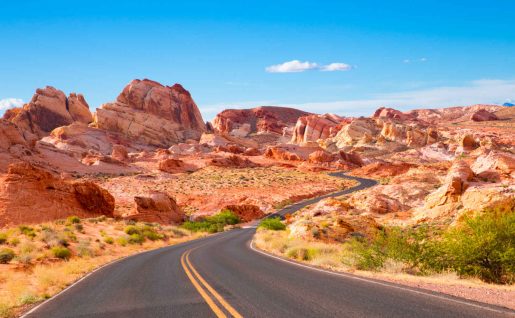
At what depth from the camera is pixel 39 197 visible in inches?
1469

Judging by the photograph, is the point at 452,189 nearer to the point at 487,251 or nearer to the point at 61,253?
the point at 487,251

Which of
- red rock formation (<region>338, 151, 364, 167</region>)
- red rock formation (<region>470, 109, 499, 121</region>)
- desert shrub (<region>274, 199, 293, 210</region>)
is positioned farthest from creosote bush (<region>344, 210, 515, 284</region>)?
red rock formation (<region>470, 109, 499, 121</region>)

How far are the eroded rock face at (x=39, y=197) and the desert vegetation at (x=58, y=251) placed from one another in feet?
10.3

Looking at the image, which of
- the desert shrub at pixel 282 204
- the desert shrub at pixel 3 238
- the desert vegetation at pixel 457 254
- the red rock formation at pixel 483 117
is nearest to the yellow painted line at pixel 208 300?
the desert vegetation at pixel 457 254

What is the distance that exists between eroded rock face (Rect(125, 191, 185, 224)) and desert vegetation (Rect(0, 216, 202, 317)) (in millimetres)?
4808

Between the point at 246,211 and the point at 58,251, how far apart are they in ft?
118

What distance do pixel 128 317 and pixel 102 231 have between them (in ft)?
87.1

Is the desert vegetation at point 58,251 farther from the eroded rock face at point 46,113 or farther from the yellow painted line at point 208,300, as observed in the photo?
the eroded rock face at point 46,113

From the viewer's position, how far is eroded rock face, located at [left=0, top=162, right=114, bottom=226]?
3513cm

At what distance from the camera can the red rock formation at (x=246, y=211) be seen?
184 ft

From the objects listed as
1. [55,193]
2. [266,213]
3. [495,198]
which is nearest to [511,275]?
[495,198]

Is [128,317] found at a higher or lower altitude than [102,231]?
higher

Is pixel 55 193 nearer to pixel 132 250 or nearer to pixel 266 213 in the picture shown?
pixel 132 250

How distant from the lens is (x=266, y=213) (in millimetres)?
57781
